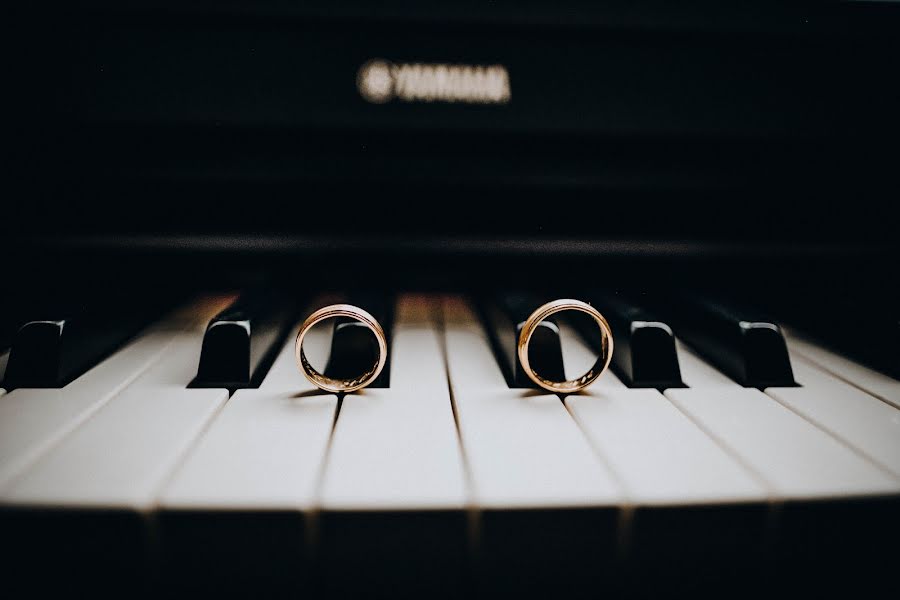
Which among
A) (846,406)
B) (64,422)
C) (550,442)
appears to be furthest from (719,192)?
(64,422)

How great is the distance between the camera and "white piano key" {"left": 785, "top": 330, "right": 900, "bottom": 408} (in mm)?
588

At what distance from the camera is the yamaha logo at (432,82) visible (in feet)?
2.36

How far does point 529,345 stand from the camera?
1.90 ft

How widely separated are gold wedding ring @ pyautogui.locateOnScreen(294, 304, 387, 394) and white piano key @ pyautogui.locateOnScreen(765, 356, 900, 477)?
0.38m

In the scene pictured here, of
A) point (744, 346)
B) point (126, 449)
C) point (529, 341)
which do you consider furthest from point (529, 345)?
point (126, 449)

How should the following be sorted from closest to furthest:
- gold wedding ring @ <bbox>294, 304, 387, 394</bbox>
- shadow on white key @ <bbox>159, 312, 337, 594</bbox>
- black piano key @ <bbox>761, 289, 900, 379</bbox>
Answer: shadow on white key @ <bbox>159, 312, 337, 594</bbox> → gold wedding ring @ <bbox>294, 304, 387, 394</bbox> → black piano key @ <bbox>761, 289, 900, 379</bbox>

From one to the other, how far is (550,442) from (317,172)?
45 cm

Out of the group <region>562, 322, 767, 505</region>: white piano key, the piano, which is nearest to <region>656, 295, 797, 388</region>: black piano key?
the piano

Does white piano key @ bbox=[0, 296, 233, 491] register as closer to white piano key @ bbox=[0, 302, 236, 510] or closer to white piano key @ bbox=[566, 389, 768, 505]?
white piano key @ bbox=[0, 302, 236, 510]

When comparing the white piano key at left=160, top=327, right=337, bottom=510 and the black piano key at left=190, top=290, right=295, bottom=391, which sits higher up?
the black piano key at left=190, top=290, right=295, bottom=391

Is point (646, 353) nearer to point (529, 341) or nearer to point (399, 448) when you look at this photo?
point (529, 341)

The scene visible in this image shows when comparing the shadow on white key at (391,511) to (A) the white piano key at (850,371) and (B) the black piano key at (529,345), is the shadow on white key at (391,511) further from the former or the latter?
(A) the white piano key at (850,371)

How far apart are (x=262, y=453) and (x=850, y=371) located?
0.61 metres

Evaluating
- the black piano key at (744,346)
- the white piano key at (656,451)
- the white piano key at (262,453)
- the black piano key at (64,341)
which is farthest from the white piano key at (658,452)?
the black piano key at (64,341)
